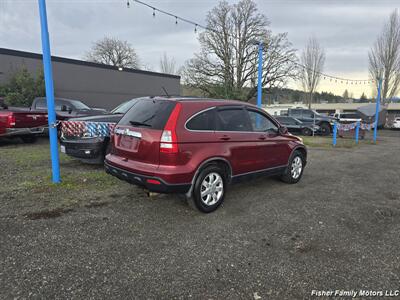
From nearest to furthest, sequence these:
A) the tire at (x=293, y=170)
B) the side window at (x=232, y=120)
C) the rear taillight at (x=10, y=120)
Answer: the side window at (x=232, y=120) < the tire at (x=293, y=170) < the rear taillight at (x=10, y=120)

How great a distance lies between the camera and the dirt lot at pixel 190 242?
2.33m

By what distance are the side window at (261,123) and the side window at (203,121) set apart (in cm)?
100

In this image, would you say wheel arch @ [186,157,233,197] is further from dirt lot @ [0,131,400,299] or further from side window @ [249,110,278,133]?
side window @ [249,110,278,133]

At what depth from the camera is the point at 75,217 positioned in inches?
143

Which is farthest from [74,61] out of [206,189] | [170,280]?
[170,280]

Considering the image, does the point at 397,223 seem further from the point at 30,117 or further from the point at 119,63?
the point at 119,63

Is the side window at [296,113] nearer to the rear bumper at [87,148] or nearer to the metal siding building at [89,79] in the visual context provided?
the metal siding building at [89,79]

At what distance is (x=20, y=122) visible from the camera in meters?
8.17

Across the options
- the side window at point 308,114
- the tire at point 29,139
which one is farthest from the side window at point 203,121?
the side window at point 308,114

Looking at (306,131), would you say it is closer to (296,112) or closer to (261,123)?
(296,112)

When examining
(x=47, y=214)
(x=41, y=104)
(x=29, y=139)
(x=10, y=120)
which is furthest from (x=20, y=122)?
(x=47, y=214)

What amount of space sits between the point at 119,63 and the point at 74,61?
25.9 metres

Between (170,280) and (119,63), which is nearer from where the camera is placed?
(170,280)

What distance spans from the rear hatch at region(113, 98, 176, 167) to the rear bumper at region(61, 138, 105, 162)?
66.3 inches
